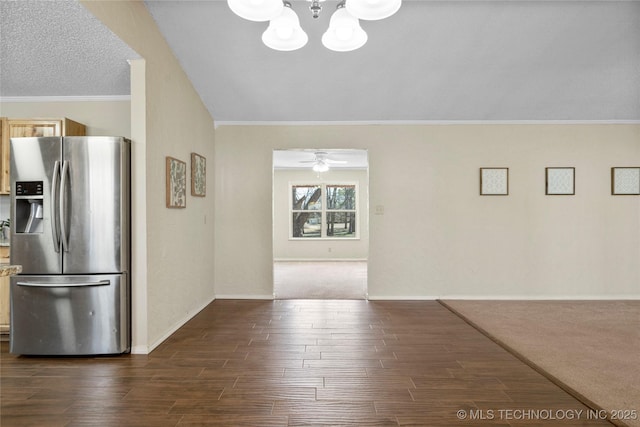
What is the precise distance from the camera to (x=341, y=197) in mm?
10211

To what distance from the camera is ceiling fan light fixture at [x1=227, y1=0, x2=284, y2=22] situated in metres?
2.17

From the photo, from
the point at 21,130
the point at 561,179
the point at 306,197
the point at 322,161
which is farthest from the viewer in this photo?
the point at 306,197

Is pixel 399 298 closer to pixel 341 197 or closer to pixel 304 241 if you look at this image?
pixel 304 241

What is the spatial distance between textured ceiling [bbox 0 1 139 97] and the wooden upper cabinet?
377mm

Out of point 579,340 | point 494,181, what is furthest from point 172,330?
point 494,181

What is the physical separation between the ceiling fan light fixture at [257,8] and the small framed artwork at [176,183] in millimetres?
1836

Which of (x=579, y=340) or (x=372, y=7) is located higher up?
(x=372, y=7)

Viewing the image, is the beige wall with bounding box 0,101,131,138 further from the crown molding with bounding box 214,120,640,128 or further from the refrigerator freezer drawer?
the refrigerator freezer drawer

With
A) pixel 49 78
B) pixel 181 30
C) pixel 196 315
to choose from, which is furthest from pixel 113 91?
pixel 196 315

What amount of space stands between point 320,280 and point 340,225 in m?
3.55

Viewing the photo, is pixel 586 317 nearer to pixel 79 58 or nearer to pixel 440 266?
pixel 440 266

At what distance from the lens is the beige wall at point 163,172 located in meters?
3.10

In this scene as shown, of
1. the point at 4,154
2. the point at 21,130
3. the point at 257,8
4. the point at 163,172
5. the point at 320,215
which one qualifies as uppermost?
the point at 257,8

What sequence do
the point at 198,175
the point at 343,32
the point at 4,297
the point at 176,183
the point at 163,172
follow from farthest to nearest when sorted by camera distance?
the point at 198,175
the point at 176,183
the point at 163,172
the point at 4,297
the point at 343,32
